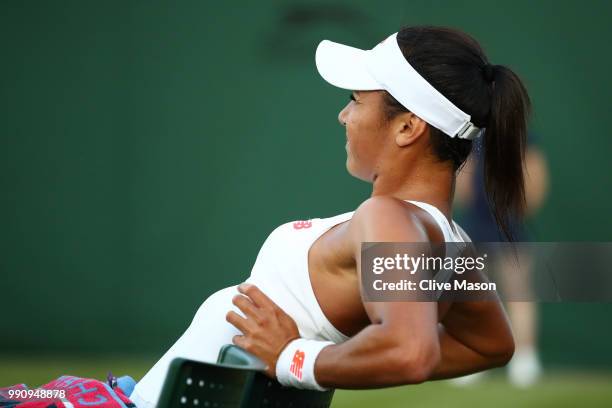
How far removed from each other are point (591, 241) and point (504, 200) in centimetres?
498

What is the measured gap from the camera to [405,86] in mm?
2398

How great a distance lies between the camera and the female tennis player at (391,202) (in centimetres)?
225

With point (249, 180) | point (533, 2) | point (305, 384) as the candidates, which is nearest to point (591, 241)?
point (533, 2)

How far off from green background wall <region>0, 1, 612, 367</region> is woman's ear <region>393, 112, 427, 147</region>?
185 inches

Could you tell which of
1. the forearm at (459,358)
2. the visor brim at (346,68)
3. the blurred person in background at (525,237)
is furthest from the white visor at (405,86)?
the blurred person in background at (525,237)

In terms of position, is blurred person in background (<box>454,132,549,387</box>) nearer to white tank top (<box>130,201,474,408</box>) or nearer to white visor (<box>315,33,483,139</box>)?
white visor (<box>315,33,483,139</box>)

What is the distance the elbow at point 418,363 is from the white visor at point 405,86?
637mm

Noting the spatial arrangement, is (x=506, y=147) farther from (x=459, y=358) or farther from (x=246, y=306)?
(x=246, y=306)

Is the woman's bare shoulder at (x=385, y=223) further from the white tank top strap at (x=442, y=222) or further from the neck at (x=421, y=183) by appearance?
the neck at (x=421, y=183)

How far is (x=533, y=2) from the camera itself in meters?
7.15

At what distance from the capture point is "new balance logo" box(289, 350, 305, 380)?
2122 millimetres

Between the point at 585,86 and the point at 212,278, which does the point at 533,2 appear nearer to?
the point at 585,86

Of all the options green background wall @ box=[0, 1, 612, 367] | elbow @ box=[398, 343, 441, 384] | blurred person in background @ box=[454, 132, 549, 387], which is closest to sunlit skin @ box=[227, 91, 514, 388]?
elbow @ box=[398, 343, 441, 384]

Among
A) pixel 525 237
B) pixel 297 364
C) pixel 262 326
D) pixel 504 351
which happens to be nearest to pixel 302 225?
pixel 262 326
